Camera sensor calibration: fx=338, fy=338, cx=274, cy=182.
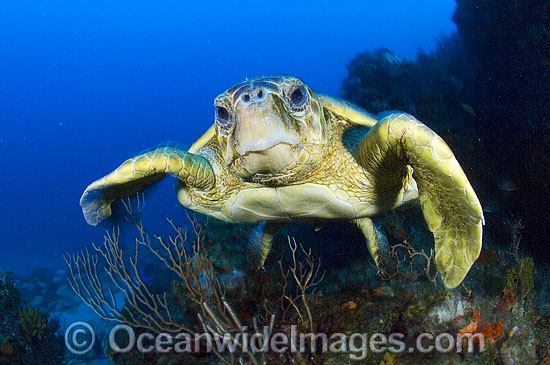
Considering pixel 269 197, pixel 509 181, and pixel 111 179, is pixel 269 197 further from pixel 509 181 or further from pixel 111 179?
pixel 509 181

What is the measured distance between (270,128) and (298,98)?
0.44m

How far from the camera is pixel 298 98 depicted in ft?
7.79

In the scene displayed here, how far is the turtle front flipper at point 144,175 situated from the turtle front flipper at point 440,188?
1480mm

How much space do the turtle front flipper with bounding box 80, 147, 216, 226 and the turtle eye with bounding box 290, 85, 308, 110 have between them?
3.67 ft

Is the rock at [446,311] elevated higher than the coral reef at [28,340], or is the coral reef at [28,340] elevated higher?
the coral reef at [28,340]

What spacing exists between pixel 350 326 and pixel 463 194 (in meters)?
1.58

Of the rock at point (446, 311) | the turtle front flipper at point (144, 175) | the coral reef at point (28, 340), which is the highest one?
the turtle front flipper at point (144, 175)

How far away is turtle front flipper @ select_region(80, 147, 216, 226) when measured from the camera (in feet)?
9.35

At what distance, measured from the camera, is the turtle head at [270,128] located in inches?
82.5

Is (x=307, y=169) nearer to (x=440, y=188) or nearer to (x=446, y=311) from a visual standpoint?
(x=440, y=188)

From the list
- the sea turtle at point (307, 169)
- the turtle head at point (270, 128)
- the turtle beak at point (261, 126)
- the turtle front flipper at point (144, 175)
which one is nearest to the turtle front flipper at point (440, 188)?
the sea turtle at point (307, 169)

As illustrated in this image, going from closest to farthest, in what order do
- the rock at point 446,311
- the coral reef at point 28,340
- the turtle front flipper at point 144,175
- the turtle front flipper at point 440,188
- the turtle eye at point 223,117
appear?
1. the turtle front flipper at point 440,188
2. the turtle eye at point 223,117
3. the turtle front flipper at point 144,175
4. the rock at point 446,311
5. the coral reef at point 28,340

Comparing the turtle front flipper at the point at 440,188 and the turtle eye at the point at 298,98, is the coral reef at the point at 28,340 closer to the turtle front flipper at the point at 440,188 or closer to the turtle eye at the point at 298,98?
the turtle eye at the point at 298,98

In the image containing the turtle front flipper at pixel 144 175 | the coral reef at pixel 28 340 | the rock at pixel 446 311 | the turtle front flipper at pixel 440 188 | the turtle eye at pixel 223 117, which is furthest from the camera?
the coral reef at pixel 28 340
